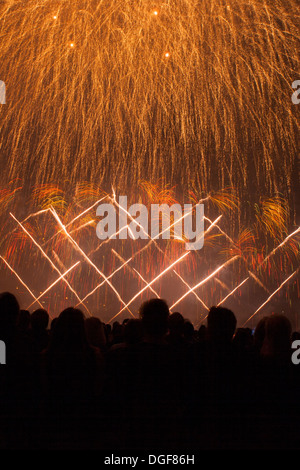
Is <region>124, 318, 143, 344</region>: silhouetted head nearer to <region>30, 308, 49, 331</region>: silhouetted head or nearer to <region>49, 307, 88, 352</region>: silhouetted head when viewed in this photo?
<region>49, 307, 88, 352</region>: silhouetted head

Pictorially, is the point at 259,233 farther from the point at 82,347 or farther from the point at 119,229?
the point at 82,347

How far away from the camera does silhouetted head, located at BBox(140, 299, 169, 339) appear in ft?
10.2

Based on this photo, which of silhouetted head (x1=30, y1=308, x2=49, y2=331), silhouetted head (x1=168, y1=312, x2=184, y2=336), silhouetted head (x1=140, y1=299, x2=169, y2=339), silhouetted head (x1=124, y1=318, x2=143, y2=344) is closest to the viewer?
silhouetted head (x1=140, y1=299, x2=169, y2=339)

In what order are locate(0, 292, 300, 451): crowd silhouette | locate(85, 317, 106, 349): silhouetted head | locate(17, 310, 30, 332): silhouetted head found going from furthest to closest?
1. locate(17, 310, 30, 332): silhouetted head
2. locate(85, 317, 106, 349): silhouetted head
3. locate(0, 292, 300, 451): crowd silhouette

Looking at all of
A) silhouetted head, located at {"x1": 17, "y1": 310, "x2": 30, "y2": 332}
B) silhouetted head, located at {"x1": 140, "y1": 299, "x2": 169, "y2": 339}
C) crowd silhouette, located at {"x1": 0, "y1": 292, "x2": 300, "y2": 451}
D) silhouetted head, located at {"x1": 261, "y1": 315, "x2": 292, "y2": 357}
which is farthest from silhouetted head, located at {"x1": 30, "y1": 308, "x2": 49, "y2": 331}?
silhouetted head, located at {"x1": 261, "y1": 315, "x2": 292, "y2": 357}

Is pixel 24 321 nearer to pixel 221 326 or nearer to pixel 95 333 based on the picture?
pixel 95 333

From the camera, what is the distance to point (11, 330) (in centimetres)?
321

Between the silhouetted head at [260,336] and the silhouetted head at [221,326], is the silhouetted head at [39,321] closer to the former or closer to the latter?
the silhouetted head at [221,326]

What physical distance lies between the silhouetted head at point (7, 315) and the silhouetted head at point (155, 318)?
97cm

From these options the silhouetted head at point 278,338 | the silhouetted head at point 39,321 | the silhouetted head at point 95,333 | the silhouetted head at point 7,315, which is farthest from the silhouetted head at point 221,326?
the silhouetted head at point 39,321

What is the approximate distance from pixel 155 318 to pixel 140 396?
1.80 feet

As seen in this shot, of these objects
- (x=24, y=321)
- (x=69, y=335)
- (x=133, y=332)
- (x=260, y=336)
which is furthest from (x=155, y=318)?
(x=24, y=321)

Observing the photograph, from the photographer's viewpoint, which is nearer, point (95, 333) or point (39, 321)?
point (95, 333)

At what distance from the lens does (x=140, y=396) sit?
9.92 ft
